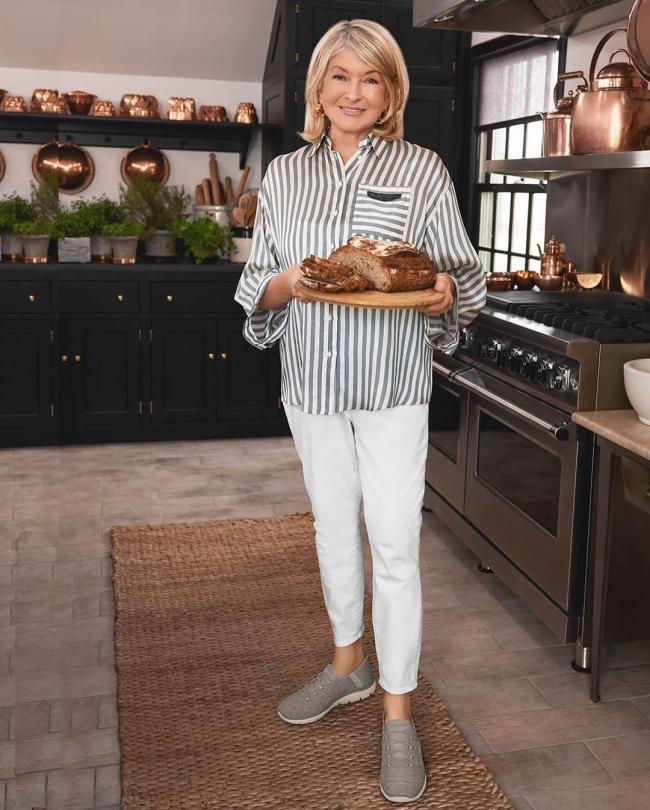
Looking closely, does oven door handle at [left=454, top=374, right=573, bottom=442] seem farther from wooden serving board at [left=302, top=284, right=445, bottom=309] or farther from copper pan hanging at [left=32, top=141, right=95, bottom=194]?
copper pan hanging at [left=32, top=141, right=95, bottom=194]

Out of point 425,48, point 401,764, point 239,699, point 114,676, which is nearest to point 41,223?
point 425,48

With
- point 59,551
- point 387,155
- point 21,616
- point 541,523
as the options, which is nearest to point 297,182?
point 387,155

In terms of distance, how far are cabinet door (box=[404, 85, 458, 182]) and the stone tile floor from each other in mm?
2170

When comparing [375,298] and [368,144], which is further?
[368,144]

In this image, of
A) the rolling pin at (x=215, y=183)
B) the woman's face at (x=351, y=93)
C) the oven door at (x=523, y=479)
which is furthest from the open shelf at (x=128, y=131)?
the woman's face at (x=351, y=93)

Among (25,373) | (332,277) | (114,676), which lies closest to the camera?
(332,277)

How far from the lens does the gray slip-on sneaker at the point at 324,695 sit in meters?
2.52

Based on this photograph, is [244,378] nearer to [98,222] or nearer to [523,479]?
[98,222]

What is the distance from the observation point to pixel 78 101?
551 centimetres

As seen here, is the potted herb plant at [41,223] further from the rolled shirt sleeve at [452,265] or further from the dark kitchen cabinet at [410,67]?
the rolled shirt sleeve at [452,265]

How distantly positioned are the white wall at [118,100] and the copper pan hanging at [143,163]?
1.8 inches

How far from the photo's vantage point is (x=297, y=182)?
2166 mm

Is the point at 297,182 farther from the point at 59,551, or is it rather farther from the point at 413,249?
the point at 59,551

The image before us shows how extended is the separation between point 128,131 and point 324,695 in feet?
13.5
